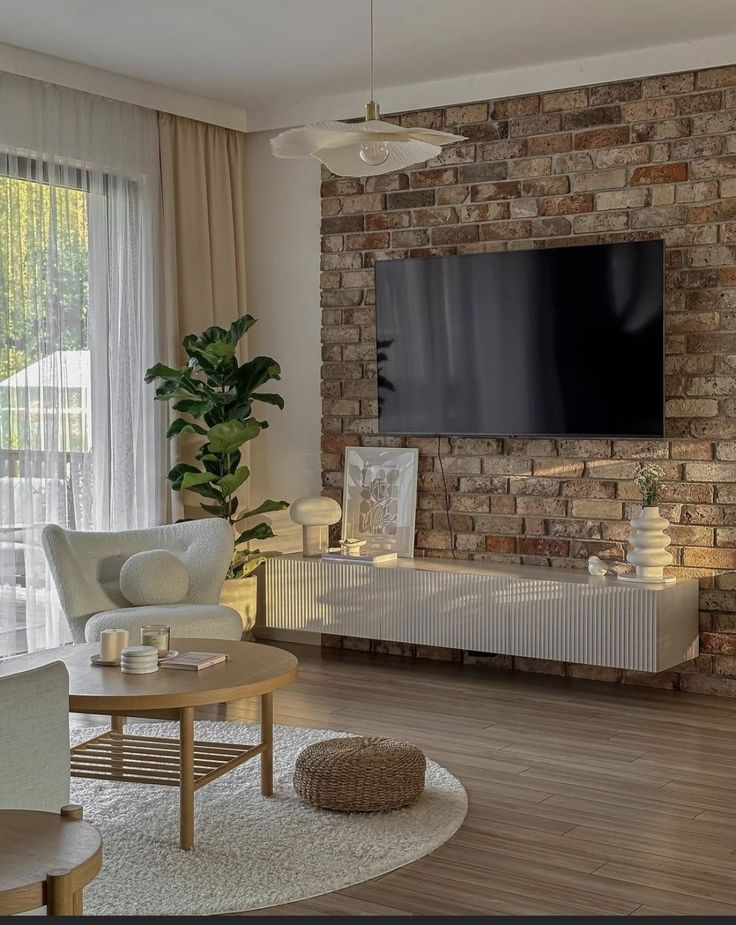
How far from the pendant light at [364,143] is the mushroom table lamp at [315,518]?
2481 mm

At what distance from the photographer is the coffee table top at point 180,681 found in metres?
3.23

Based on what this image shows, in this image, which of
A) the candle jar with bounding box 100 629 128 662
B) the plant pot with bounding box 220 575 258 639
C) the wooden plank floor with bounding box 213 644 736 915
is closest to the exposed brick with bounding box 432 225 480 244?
the plant pot with bounding box 220 575 258 639

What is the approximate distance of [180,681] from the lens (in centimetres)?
343

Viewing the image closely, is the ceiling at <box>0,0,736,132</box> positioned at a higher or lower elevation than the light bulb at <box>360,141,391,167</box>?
higher

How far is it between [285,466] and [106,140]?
6.45 feet

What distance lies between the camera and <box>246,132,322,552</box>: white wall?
253 inches

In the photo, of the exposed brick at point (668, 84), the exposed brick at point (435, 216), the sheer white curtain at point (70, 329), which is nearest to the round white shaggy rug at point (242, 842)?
the sheer white curtain at point (70, 329)

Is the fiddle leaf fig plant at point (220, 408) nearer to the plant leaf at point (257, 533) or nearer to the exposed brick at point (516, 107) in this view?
the plant leaf at point (257, 533)

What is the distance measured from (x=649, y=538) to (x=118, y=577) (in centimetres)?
230

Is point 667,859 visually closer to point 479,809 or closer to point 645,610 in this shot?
point 479,809

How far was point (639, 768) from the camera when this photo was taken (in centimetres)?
409

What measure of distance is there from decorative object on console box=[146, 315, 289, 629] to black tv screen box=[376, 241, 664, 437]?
2.24 ft

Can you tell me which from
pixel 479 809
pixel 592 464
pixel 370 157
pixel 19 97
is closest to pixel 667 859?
pixel 479 809

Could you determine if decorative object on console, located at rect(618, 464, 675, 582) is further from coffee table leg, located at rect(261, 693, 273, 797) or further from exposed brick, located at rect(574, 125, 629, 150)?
coffee table leg, located at rect(261, 693, 273, 797)
